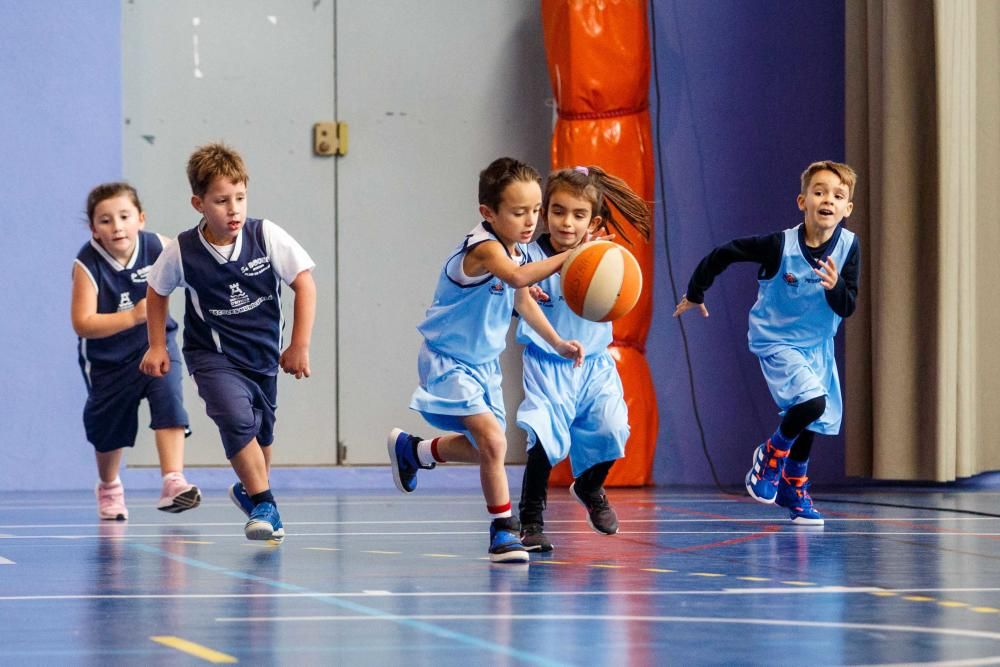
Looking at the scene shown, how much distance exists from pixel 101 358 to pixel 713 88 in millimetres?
3915

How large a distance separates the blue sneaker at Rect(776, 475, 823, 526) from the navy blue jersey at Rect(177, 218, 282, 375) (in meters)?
1.84

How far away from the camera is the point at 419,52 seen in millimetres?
7668

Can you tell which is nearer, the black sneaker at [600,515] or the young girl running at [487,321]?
the young girl running at [487,321]

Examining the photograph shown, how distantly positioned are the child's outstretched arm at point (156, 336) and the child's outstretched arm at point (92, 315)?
820mm

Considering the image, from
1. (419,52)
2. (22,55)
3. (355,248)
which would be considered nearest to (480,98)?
(419,52)

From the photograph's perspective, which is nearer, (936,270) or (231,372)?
(231,372)

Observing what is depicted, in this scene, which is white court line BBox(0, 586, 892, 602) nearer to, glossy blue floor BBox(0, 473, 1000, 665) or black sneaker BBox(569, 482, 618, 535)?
glossy blue floor BBox(0, 473, 1000, 665)

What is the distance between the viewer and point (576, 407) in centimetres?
421

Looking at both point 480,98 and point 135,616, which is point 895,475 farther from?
point 135,616

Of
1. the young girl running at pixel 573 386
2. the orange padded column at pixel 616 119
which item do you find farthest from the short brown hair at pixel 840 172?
the orange padded column at pixel 616 119

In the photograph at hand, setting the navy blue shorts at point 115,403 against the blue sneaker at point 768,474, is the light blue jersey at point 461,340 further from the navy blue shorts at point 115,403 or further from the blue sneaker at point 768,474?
the navy blue shorts at point 115,403

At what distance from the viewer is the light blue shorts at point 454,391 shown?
12.6ft

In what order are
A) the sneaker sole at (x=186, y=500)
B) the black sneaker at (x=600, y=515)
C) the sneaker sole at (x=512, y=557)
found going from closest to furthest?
1. the sneaker sole at (x=512, y=557)
2. the black sneaker at (x=600, y=515)
3. the sneaker sole at (x=186, y=500)

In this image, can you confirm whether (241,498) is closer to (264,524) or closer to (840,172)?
(264,524)
